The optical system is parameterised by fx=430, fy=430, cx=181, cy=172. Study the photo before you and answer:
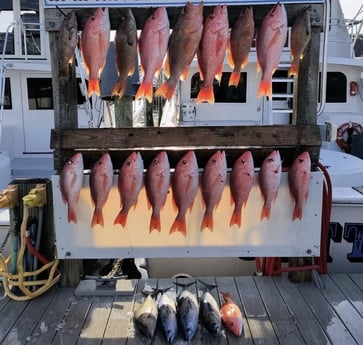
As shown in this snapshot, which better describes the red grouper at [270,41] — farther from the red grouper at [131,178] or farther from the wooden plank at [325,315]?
the wooden plank at [325,315]

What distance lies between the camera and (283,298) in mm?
2766

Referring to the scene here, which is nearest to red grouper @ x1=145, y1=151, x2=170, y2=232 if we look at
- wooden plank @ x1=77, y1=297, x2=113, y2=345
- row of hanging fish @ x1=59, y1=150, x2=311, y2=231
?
row of hanging fish @ x1=59, y1=150, x2=311, y2=231

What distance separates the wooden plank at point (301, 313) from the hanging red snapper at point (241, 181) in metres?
0.70

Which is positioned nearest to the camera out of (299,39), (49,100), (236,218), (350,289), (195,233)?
(299,39)

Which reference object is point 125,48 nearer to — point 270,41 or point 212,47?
point 212,47

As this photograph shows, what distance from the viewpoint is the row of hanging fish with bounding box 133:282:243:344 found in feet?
7.66

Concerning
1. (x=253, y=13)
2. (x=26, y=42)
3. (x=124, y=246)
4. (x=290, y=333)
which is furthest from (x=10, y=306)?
(x=26, y=42)

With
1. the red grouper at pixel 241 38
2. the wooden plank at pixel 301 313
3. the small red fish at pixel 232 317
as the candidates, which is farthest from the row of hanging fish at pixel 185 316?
the red grouper at pixel 241 38

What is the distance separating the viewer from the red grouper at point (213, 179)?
2.29 metres

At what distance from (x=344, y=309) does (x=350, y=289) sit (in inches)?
11.6

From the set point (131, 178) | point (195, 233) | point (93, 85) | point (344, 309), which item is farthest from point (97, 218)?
point (344, 309)

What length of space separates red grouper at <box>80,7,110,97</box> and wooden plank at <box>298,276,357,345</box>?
1829mm

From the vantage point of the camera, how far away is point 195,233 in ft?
8.57

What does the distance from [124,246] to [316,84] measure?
4.93ft
